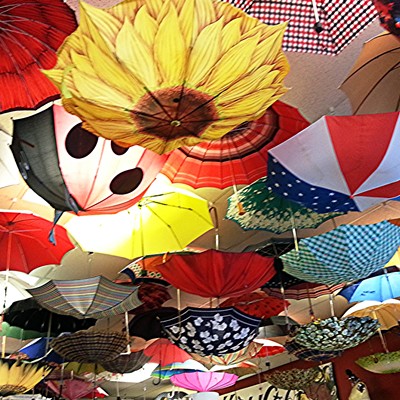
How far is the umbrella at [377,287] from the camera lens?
13.6 ft

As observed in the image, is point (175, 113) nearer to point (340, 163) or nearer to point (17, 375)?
point (340, 163)

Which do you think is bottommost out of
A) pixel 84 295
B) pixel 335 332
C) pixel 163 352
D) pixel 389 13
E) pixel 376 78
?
pixel 163 352

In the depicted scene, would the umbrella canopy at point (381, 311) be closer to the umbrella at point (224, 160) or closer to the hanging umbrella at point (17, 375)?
the umbrella at point (224, 160)

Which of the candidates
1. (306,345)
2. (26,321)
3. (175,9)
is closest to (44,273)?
(26,321)

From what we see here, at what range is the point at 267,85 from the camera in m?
1.66

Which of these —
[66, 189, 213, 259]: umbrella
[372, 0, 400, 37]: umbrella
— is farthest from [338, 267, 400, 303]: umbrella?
[372, 0, 400, 37]: umbrella

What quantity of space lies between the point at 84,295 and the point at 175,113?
188 centimetres

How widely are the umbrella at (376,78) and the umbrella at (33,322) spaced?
315 cm

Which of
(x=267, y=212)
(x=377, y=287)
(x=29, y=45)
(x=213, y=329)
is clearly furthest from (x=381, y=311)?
(x=29, y=45)

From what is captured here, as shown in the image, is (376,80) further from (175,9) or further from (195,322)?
(195,322)

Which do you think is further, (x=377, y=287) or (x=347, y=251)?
(x=377, y=287)

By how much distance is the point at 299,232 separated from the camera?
12.8ft

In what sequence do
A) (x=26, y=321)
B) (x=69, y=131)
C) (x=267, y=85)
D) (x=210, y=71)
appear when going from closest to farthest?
1. (x=210, y=71)
2. (x=267, y=85)
3. (x=69, y=131)
4. (x=26, y=321)

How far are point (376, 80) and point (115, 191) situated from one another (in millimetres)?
1305
